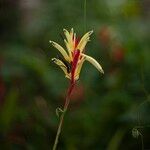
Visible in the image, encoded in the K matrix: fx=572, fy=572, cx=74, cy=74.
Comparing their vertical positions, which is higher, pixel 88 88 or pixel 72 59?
pixel 88 88

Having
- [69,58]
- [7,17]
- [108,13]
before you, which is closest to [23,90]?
[108,13]

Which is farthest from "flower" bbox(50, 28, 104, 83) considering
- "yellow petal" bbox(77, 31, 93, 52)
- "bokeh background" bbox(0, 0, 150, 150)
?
"bokeh background" bbox(0, 0, 150, 150)

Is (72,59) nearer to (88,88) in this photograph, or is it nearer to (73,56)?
(73,56)

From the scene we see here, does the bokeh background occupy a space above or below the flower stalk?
above

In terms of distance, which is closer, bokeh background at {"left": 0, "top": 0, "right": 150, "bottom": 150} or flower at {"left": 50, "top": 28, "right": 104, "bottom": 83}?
flower at {"left": 50, "top": 28, "right": 104, "bottom": 83}

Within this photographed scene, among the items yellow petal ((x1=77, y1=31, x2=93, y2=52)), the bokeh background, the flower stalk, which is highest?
the bokeh background

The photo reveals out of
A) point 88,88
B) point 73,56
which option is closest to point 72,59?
point 73,56

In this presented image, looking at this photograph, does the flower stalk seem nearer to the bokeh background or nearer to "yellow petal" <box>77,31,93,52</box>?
"yellow petal" <box>77,31,93,52</box>

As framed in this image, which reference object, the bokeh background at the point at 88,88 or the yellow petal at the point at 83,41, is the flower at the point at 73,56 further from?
the bokeh background at the point at 88,88
